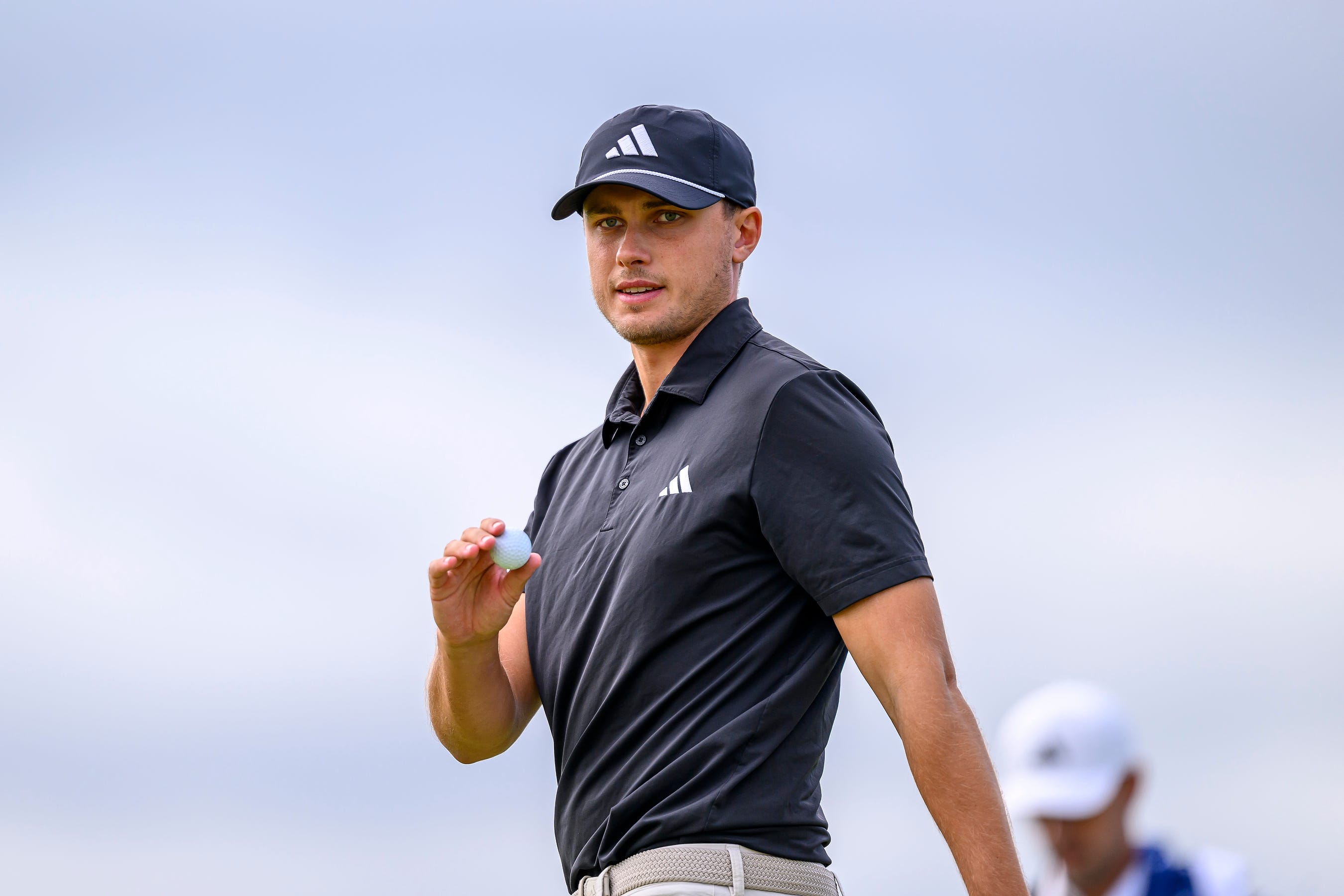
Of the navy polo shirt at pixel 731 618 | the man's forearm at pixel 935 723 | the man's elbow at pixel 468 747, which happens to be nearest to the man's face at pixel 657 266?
the navy polo shirt at pixel 731 618

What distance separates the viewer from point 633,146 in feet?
12.9

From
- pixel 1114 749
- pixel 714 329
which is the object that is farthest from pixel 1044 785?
pixel 714 329

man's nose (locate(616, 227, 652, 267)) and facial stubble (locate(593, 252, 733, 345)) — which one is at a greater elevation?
man's nose (locate(616, 227, 652, 267))

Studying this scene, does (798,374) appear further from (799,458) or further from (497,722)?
(497,722)

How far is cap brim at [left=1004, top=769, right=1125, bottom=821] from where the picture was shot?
3.28 m

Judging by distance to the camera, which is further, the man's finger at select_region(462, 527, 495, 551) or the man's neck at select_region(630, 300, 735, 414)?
the man's neck at select_region(630, 300, 735, 414)

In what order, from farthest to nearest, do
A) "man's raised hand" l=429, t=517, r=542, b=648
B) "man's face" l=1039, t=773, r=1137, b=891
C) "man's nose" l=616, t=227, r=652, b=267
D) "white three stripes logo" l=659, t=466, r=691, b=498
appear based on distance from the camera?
1. "man's nose" l=616, t=227, r=652, b=267
2. "man's raised hand" l=429, t=517, r=542, b=648
3. "white three stripes logo" l=659, t=466, r=691, b=498
4. "man's face" l=1039, t=773, r=1137, b=891

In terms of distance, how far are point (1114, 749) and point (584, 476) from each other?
5.20 feet

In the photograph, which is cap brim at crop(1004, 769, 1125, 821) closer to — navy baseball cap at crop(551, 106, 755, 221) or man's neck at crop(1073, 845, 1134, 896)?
man's neck at crop(1073, 845, 1134, 896)

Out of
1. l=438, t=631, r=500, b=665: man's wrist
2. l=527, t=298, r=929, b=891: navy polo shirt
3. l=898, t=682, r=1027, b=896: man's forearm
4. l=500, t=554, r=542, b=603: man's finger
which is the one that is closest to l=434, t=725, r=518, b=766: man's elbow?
l=438, t=631, r=500, b=665: man's wrist

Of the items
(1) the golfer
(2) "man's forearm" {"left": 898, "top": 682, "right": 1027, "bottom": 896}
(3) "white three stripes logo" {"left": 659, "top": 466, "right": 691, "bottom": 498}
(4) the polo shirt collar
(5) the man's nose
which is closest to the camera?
(2) "man's forearm" {"left": 898, "top": 682, "right": 1027, "bottom": 896}

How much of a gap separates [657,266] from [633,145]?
0.33m

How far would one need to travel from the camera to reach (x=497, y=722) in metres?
4.01

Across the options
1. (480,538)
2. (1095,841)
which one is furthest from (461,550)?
(1095,841)
